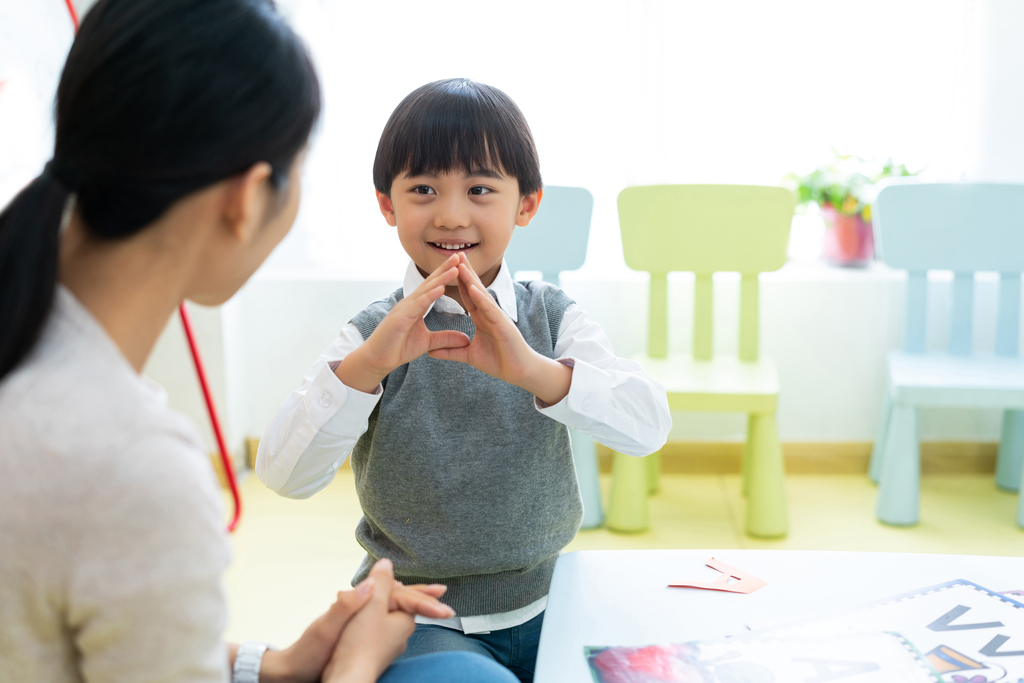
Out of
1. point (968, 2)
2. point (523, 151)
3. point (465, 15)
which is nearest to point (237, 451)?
point (465, 15)

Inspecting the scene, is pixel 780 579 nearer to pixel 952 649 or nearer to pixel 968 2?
pixel 952 649

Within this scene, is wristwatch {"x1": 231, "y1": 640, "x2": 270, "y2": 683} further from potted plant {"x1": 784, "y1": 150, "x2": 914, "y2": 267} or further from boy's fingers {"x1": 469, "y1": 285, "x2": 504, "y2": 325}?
potted plant {"x1": 784, "y1": 150, "x2": 914, "y2": 267}

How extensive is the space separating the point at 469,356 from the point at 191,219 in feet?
1.34

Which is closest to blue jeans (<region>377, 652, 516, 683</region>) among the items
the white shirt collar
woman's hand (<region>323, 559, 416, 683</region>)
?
woman's hand (<region>323, 559, 416, 683</region>)

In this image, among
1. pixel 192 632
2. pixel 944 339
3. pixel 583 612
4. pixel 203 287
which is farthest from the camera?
pixel 944 339

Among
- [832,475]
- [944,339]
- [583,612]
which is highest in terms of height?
[583,612]

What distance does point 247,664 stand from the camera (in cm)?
69

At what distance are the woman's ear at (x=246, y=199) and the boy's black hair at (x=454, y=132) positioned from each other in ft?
1.45

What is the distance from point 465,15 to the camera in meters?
2.55

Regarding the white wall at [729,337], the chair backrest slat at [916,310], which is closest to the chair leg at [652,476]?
the white wall at [729,337]

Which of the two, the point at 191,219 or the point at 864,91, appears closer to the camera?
the point at 191,219

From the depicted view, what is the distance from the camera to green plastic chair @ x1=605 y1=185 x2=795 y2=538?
2.03 metres

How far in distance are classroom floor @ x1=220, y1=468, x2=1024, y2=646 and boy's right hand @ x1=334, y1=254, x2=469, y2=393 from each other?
945 millimetres

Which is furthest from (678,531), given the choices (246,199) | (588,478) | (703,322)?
(246,199)
